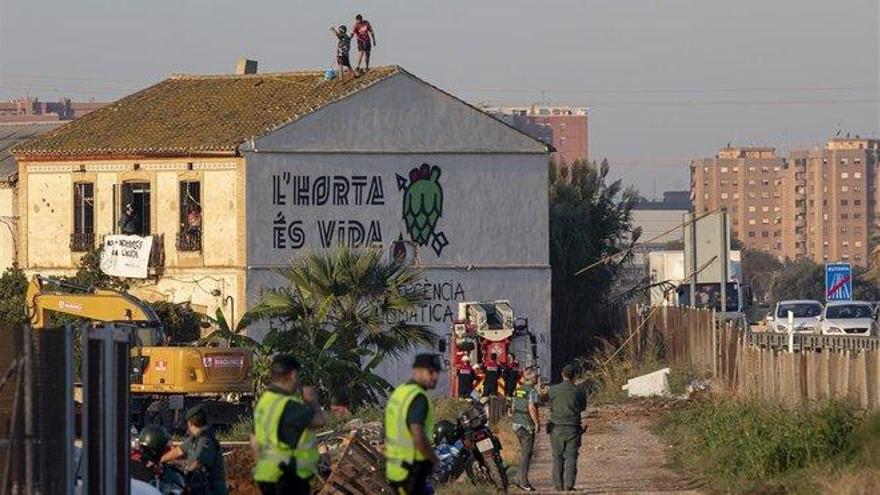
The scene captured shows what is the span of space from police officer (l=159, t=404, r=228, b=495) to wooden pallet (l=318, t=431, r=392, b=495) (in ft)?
8.93

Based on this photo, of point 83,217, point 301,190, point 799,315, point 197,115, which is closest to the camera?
point 301,190

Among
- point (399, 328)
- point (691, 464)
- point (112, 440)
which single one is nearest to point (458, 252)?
point (399, 328)

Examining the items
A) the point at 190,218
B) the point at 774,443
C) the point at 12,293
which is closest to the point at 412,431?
the point at 774,443

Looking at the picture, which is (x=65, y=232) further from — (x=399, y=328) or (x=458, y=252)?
(x=399, y=328)

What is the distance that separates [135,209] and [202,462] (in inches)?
1440

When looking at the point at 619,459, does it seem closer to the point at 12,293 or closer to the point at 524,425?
the point at 524,425

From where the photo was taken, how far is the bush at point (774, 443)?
2502 centimetres

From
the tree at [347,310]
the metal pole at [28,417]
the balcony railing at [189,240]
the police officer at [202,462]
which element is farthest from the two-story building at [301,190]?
the metal pole at [28,417]

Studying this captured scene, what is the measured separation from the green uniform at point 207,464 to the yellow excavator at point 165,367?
19.3 meters

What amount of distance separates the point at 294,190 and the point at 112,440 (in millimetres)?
36172

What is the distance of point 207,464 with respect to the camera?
20156mm

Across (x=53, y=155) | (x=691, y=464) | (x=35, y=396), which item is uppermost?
(x=53, y=155)

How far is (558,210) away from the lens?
6359cm

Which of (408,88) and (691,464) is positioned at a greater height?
(408,88)
